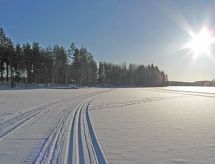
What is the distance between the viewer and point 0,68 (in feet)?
280

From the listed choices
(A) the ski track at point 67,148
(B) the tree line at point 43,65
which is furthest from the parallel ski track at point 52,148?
(B) the tree line at point 43,65

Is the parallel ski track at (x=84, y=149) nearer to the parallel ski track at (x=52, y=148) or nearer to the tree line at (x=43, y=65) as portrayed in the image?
the parallel ski track at (x=52, y=148)

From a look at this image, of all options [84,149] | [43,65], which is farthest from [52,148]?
[43,65]

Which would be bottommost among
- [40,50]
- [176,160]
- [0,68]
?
[176,160]

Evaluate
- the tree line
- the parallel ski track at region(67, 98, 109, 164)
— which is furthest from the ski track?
the tree line

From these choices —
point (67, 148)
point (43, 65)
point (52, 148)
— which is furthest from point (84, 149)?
point (43, 65)

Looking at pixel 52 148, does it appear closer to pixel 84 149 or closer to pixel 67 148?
pixel 67 148

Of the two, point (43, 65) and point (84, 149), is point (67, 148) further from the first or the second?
point (43, 65)

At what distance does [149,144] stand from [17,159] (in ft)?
12.0

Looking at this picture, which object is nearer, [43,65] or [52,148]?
[52,148]

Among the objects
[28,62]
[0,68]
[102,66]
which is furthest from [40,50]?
[102,66]

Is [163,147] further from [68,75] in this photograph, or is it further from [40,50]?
[68,75]

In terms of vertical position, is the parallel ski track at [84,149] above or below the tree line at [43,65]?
below

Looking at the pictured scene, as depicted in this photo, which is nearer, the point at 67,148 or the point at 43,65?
the point at 67,148
